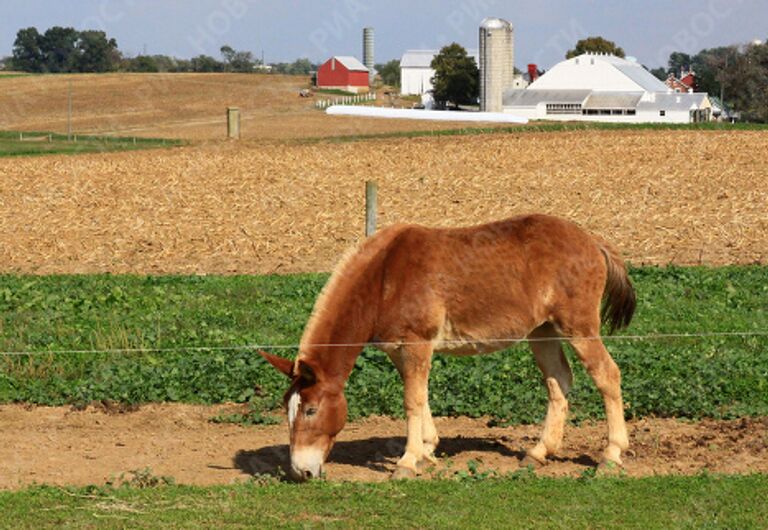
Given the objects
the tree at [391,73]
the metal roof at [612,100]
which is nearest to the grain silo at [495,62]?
the metal roof at [612,100]

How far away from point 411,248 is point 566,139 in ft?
133

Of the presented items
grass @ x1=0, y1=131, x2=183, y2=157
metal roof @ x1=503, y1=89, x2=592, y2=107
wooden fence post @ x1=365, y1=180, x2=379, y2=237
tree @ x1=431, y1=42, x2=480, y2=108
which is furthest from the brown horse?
tree @ x1=431, y1=42, x2=480, y2=108

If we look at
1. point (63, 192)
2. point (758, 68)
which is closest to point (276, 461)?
point (63, 192)

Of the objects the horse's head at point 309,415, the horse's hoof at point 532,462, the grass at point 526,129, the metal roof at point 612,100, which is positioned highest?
the metal roof at point 612,100

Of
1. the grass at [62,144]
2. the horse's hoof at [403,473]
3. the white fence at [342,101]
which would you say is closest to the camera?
the horse's hoof at [403,473]

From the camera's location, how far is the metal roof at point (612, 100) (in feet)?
364

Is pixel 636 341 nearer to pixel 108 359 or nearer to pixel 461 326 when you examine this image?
pixel 461 326

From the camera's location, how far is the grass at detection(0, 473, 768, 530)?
8.24 meters

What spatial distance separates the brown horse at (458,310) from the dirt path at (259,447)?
1.64ft

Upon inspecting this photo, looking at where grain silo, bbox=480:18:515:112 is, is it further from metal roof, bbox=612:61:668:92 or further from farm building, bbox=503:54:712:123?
metal roof, bbox=612:61:668:92

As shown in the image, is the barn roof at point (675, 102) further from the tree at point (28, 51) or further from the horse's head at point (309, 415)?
the horse's head at point (309, 415)

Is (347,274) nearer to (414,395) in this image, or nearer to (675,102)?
(414,395)

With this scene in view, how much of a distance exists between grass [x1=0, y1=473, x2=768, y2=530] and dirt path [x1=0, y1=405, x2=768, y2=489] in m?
0.78

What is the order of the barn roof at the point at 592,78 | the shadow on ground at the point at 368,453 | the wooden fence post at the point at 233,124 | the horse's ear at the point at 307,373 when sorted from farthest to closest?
the barn roof at the point at 592,78 → the wooden fence post at the point at 233,124 → the shadow on ground at the point at 368,453 → the horse's ear at the point at 307,373
